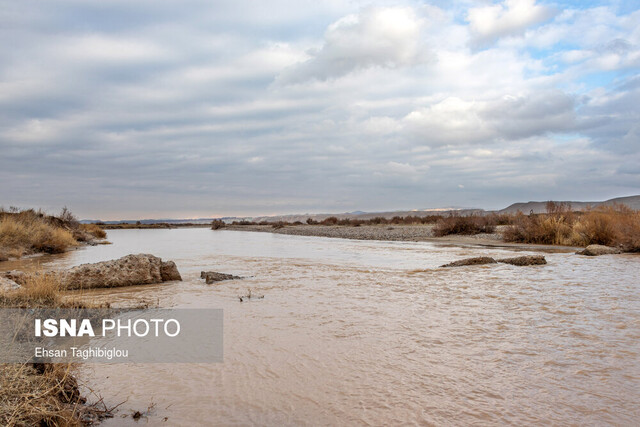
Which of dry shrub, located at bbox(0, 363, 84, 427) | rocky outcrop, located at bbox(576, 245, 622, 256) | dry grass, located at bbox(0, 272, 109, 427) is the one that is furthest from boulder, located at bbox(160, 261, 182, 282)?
rocky outcrop, located at bbox(576, 245, 622, 256)

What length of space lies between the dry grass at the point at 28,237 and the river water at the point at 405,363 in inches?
455

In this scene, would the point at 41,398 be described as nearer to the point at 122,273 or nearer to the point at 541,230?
the point at 122,273

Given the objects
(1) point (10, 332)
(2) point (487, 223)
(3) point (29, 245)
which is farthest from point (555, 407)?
(2) point (487, 223)

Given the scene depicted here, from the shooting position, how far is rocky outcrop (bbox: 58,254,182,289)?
8.55 metres

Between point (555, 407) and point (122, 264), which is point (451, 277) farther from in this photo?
point (122, 264)

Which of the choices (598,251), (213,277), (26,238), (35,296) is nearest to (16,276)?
(35,296)

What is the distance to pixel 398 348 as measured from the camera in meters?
4.51

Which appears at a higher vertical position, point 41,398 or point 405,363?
point 41,398

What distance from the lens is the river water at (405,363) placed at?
3093mm

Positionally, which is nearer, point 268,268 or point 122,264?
point 122,264

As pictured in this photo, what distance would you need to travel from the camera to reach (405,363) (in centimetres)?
406

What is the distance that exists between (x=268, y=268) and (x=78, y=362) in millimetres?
7937

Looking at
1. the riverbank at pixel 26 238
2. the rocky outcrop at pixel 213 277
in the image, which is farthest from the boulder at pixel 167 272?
the riverbank at pixel 26 238

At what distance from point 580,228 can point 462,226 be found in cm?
919
